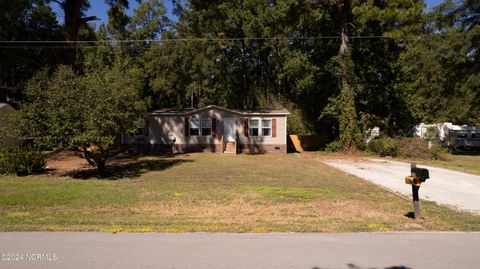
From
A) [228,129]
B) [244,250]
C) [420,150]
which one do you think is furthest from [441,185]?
[228,129]

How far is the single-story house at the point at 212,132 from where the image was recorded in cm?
2653

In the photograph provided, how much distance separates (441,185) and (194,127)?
698 inches

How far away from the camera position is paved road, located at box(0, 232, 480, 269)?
14.8 ft

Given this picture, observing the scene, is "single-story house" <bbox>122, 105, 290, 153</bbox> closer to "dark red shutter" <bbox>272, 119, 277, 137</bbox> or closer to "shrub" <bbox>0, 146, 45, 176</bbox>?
"dark red shutter" <bbox>272, 119, 277, 137</bbox>

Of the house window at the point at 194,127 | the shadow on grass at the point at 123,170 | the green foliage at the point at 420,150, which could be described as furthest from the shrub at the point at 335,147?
the shadow on grass at the point at 123,170

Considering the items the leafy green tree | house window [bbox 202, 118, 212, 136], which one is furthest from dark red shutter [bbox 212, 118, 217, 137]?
the leafy green tree

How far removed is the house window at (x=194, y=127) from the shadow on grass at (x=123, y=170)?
663 centimetres

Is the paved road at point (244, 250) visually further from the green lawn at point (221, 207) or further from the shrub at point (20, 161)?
the shrub at point (20, 161)

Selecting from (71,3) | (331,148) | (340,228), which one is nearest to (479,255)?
(340,228)

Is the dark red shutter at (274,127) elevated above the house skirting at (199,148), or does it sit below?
above

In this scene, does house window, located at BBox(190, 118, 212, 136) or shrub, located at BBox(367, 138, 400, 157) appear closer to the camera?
shrub, located at BBox(367, 138, 400, 157)

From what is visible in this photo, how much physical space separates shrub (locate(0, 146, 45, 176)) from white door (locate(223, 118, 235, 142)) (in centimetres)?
1284

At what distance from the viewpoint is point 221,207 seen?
8.52 metres

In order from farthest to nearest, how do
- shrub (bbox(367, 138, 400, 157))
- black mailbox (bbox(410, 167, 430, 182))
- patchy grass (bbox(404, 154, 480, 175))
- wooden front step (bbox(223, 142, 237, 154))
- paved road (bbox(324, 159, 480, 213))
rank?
wooden front step (bbox(223, 142, 237, 154))
shrub (bbox(367, 138, 400, 157))
patchy grass (bbox(404, 154, 480, 175))
paved road (bbox(324, 159, 480, 213))
black mailbox (bbox(410, 167, 430, 182))
